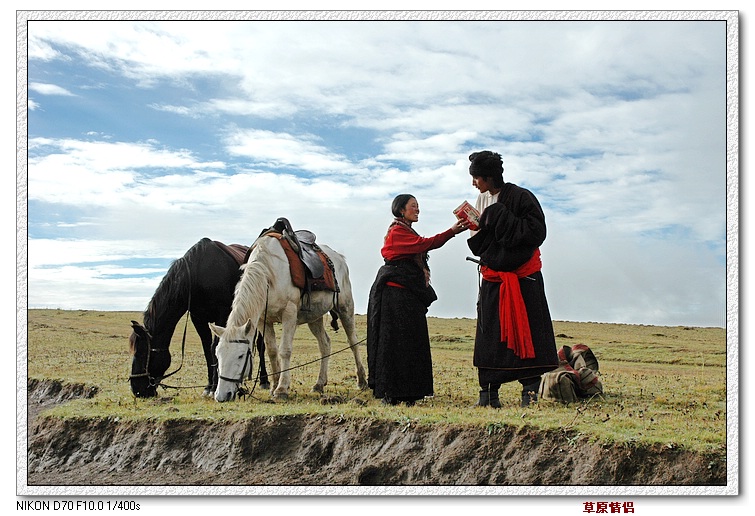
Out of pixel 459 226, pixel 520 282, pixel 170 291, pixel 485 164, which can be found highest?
pixel 485 164

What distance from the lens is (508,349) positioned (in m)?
7.42

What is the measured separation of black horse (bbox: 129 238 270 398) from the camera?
909 centimetres

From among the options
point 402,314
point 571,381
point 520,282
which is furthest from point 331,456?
point 571,381

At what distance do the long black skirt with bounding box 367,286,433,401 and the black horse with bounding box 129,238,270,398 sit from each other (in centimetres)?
207

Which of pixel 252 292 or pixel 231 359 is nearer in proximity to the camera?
pixel 231 359

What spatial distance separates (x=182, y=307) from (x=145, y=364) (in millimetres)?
880

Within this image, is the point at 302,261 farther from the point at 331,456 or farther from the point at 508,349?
the point at 508,349

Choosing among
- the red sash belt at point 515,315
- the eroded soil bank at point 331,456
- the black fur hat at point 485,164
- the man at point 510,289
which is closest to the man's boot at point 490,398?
the man at point 510,289

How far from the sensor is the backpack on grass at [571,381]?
27.7 feet

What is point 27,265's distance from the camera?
6.62 m

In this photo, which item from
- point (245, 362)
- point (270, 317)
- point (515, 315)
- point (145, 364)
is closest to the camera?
point (515, 315)

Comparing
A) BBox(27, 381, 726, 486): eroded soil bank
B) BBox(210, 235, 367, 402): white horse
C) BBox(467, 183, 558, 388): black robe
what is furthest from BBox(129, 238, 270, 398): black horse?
BBox(467, 183, 558, 388): black robe

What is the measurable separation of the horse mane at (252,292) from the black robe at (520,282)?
2.57 meters

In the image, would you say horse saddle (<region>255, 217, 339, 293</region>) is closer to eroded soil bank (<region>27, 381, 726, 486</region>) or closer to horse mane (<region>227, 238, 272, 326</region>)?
horse mane (<region>227, 238, 272, 326</region>)
